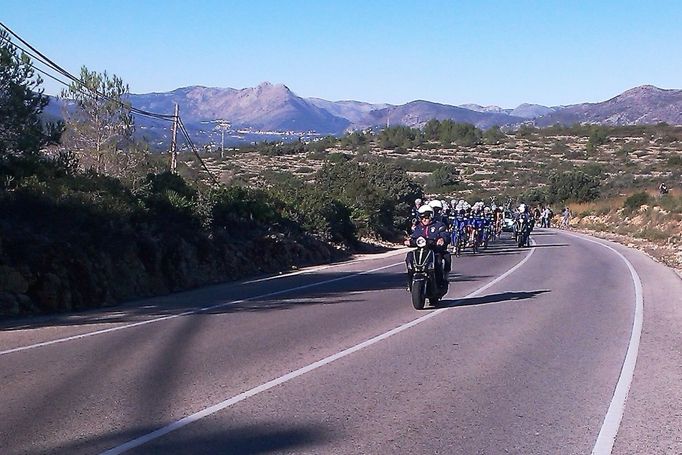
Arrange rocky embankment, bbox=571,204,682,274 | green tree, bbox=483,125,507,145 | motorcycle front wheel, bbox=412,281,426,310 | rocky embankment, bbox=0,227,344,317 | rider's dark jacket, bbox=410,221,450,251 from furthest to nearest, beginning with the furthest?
green tree, bbox=483,125,507,145 → rocky embankment, bbox=571,204,682,274 → rider's dark jacket, bbox=410,221,450,251 → motorcycle front wheel, bbox=412,281,426,310 → rocky embankment, bbox=0,227,344,317

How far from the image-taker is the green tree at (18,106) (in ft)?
63.0

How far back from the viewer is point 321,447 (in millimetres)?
7043

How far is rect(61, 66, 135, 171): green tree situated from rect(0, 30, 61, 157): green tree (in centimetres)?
633

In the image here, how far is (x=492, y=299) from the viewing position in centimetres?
1773

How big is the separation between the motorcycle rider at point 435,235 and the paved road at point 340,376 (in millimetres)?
738

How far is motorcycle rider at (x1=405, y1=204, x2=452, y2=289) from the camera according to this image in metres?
16.2

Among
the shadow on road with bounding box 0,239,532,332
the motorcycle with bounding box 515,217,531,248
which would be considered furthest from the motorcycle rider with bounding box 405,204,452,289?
the motorcycle with bounding box 515,217,531,248

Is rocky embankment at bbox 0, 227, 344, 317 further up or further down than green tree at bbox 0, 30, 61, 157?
Answer: further down

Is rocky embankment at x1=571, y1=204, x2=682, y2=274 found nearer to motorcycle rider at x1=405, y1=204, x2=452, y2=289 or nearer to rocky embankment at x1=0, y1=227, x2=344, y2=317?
motorcycle rider at x1=405, y1=204, x2=452, y2=289

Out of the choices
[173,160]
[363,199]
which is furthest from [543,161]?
[173,160]

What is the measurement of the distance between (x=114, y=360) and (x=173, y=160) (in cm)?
1878

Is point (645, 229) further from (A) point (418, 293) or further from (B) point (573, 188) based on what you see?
(A) point (418, 293)

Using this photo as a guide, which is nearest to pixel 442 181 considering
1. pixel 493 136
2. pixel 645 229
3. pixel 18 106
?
pixel 645 229

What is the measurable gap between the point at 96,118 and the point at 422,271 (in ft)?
49.8
